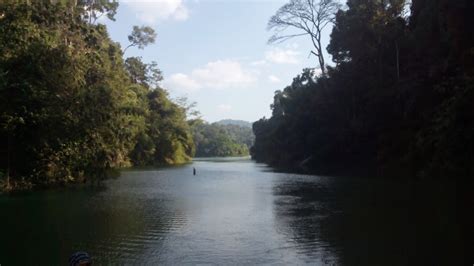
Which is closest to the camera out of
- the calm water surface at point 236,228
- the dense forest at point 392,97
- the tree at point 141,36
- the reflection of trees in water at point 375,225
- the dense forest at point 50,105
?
the reflection of trees in water at point 375,225

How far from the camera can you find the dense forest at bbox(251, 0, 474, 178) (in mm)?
31047

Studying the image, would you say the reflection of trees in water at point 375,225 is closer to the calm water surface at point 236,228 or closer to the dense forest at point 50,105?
the calm water surface at point 236,228

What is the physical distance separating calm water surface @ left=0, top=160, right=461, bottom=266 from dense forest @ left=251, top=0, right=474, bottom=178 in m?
7.31

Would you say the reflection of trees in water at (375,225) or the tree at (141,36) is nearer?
the reflection of trees in water at (375,225)

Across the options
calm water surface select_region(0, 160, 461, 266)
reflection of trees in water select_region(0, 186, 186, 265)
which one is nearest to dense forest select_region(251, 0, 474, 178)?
calm water surface select_region(0, 160, 461, 266)

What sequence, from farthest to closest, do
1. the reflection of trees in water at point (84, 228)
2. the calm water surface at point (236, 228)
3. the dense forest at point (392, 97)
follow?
the dense forest at point (392, 97)
the reflection of trees in water at point (84, 228)
the calm water surface at point (236, 228)

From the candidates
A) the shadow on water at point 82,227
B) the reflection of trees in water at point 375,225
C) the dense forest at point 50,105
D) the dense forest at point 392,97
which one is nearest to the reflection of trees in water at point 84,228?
the shadow on water at point 82,227

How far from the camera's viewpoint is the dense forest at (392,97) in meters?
31.0

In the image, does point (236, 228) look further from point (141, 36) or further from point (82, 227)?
point (141, 36)

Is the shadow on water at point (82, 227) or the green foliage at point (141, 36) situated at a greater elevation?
the green foliage at point (141, 36)

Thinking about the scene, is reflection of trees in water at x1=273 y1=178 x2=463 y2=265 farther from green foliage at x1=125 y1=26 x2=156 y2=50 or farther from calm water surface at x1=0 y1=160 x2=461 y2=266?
green foliage at x1=125 y1=26 x2=156 y2=50

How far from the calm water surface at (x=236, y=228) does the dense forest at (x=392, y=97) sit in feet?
24.0

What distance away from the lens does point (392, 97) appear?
44.4 meters

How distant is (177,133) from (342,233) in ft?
235
